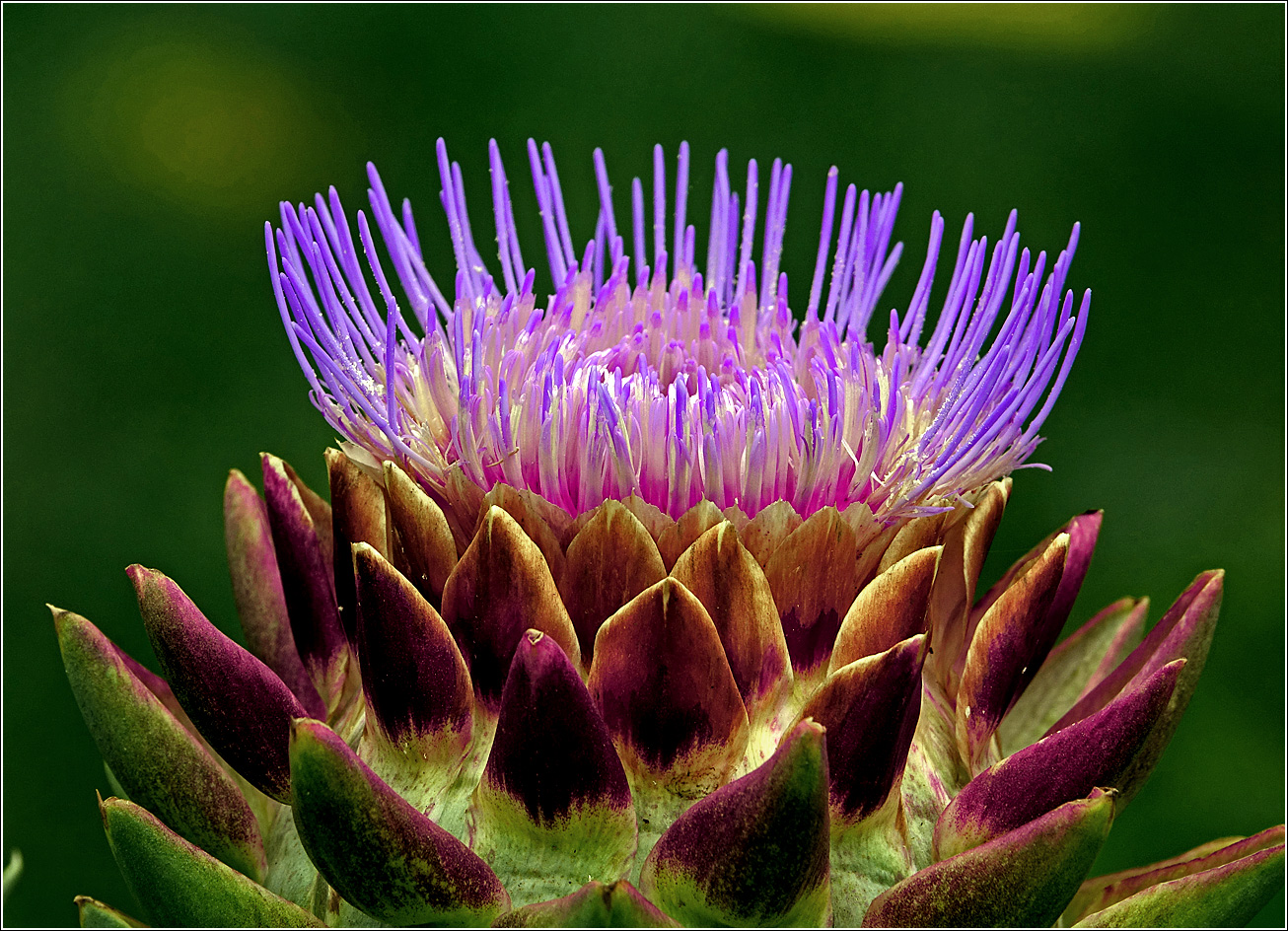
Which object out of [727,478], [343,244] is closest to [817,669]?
[727,478]

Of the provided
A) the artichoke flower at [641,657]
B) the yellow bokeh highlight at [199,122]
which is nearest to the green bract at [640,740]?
the artichoke flower at [641,657]

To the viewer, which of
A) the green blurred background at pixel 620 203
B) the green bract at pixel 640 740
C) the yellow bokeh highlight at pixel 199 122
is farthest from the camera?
the yellow bokeh highlight at pixel 199 122

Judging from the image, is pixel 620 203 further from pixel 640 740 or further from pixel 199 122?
pixel 640 740

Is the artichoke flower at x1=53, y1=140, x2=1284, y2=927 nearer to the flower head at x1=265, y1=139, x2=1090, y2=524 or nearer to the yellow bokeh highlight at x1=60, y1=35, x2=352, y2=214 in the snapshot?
the flower head at x1=265, y1=139, x2=1090, y2=524

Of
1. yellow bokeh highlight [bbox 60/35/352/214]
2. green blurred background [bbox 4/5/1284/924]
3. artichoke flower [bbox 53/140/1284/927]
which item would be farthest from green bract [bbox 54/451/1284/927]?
yellow bokeh highlight [bbox 60/35/352/214]

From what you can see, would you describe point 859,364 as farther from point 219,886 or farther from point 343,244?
point 219,886

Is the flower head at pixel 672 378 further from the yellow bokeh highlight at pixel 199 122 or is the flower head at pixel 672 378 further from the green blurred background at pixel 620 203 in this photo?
the yellow bokeh highlight at pixel 199 122

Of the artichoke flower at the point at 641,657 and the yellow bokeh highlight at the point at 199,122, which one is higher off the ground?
the yellow bokeh highlight at the point at 199,122
